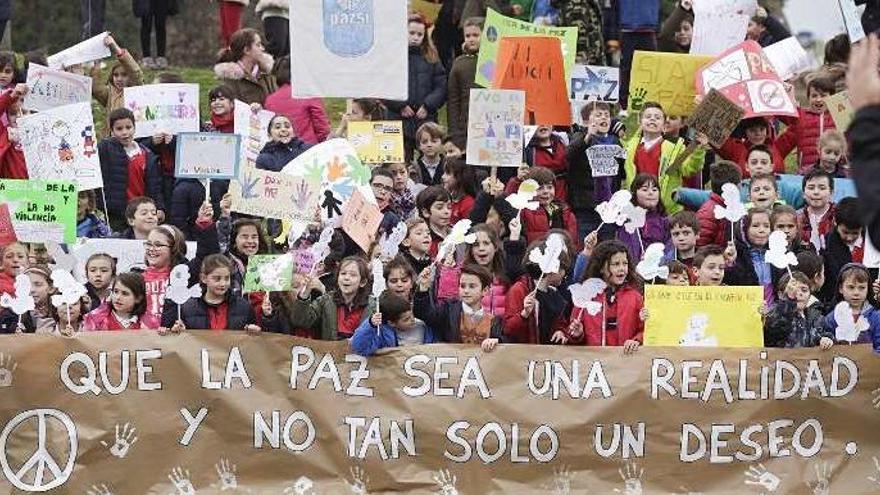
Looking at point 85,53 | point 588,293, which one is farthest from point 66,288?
point 85,53

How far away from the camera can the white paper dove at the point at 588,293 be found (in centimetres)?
1009

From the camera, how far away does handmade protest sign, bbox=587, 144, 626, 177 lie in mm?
12656

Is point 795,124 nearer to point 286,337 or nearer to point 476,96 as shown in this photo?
point 476,96

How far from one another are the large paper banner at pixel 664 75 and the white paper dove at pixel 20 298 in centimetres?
477

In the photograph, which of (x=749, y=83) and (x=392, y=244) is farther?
(x=749, y=83)

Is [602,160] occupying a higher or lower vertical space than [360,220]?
higher

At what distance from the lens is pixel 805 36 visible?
81.5ft

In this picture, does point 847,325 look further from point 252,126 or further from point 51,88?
point 51,88

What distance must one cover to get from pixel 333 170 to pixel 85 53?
249cm

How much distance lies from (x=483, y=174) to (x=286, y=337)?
340 cm

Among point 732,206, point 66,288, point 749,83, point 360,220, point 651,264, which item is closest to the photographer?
point 66,288

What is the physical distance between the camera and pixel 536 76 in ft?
42.1

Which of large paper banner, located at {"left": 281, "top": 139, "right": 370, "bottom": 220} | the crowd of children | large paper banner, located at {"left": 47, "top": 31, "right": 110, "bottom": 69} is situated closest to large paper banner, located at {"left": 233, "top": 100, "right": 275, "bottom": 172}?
the crowd of children

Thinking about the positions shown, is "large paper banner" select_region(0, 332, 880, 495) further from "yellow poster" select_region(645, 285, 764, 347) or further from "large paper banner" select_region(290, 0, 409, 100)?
"large paper banner" select_region(290, 0, 409, 100)
